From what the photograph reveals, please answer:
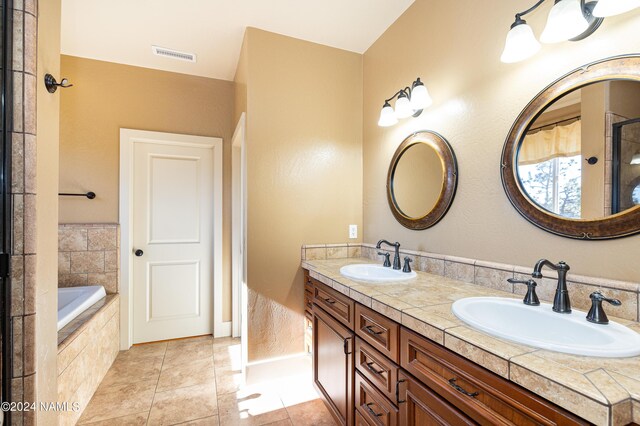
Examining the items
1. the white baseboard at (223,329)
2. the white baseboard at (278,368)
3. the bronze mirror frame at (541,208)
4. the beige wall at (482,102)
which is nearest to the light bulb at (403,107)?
the beige wall at (482,102)

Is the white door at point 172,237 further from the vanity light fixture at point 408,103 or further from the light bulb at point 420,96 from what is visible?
the light bulb at point 420,96

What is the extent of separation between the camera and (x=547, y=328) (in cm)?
104

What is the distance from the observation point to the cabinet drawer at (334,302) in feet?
4.97

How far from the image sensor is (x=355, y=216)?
2.51 metres

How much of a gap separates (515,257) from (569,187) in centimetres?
37

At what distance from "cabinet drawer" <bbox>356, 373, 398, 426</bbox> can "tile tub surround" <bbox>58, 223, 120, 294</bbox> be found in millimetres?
2464

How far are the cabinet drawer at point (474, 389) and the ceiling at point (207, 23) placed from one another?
2.14 metres

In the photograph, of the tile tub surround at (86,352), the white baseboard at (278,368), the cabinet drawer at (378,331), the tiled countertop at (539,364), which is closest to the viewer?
the tiled countertop at (539,364)

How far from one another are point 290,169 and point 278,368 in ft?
5.05

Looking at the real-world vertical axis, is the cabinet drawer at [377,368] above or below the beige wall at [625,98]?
below

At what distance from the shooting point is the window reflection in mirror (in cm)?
100

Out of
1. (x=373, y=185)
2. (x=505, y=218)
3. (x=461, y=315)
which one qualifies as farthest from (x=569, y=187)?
(x=373, y=185)

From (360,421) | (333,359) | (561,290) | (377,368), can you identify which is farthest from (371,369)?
(561,290)

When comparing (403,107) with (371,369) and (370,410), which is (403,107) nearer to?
(371,369)
